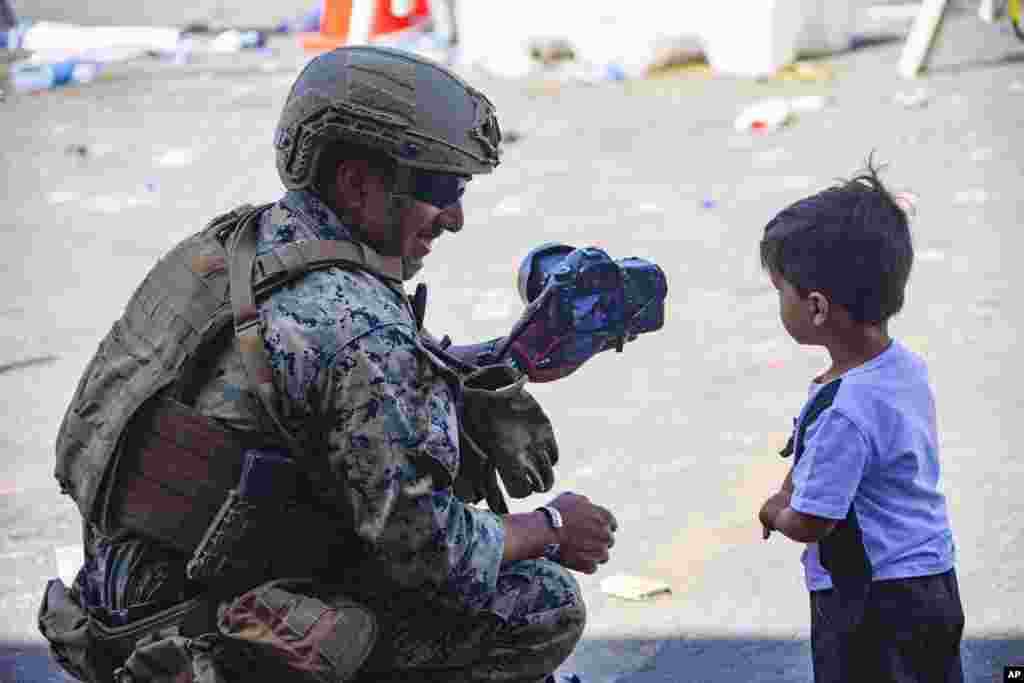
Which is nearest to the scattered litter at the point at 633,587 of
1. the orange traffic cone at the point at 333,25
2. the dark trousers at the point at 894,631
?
the dark trousers at the point at 894,631

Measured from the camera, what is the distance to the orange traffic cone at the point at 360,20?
32.8ft

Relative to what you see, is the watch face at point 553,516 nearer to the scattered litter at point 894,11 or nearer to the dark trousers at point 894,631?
the dark trousers at point 894,631

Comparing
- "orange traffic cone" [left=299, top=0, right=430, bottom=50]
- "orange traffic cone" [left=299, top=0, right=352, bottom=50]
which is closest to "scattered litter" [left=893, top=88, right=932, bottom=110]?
"orange traffic cone" [left=299, top=0, right=430, bottom=50]

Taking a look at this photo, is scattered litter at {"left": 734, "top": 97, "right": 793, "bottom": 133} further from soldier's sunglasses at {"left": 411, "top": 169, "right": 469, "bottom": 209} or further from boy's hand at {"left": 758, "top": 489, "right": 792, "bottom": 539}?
soldier's sunglasses at {"left": 411, "top": 169, "right": 469, "bottom": 209}

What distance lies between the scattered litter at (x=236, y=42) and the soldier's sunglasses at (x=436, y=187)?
9115mm

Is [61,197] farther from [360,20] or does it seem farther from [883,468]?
[883,468]

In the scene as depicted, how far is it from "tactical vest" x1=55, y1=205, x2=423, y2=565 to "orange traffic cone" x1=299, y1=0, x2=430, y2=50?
24.4 ft

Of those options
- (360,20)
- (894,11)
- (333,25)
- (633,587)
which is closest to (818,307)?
(633,587)

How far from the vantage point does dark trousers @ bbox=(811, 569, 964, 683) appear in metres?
2.83

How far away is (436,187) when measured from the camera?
272 cm

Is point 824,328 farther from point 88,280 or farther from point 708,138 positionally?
point 708,138

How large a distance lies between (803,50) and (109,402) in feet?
25.1

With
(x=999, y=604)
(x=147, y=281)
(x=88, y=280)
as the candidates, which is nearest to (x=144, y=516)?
(x=147, y=281)

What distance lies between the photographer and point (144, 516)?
8.79 feet
